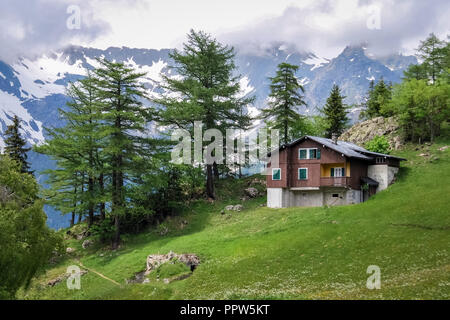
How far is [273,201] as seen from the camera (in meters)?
52.1

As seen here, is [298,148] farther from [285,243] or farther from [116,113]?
[116,113]

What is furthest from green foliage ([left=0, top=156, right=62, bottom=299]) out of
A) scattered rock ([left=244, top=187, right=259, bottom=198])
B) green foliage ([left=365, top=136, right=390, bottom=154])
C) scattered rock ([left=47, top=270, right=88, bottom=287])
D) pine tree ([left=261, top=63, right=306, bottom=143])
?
green foliage ([left=365, top=136, right=390, bottom=154])

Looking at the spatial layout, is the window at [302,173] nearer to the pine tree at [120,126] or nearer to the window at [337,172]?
the window at [337,172]

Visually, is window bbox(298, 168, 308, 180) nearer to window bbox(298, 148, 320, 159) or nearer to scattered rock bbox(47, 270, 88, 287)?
window bbox(298, 148, 320, 159)

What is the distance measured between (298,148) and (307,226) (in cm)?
1719

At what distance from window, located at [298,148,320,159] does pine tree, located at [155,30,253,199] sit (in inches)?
472

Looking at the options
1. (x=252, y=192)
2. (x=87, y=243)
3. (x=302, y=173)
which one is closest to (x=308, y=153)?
(x=302, y=173)

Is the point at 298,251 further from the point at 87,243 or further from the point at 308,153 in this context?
the point at 87,243

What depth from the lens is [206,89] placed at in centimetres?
5381

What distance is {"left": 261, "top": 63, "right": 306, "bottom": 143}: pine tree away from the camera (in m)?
61.1

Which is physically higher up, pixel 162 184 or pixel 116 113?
pixel 116 113

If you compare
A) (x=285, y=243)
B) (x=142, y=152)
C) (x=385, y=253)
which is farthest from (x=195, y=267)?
(x=142, y=152)

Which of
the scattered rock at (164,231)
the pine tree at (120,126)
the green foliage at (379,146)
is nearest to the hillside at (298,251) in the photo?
the scattered rock at (164,231)
